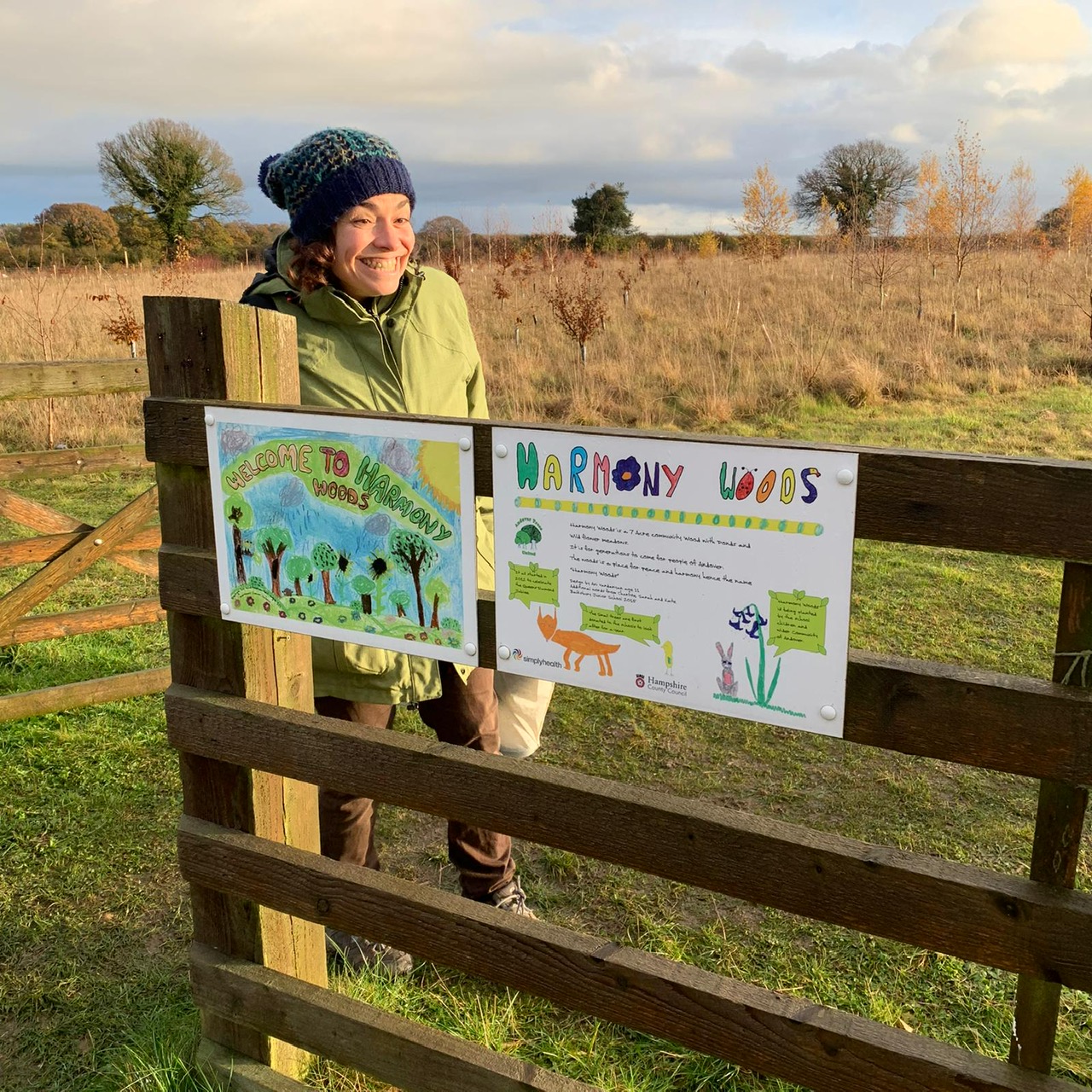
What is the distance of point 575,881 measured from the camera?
3.44m

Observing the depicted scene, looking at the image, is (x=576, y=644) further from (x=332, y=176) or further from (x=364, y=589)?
(x=332, y=176)

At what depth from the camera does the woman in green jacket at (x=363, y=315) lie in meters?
2.53

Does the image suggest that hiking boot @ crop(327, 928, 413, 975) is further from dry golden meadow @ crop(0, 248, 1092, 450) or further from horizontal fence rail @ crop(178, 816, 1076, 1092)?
dry golden meadow @ crop(0, 248, 1092, 450)

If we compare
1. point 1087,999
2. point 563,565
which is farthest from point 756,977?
point 563,565

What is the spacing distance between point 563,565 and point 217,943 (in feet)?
4.78

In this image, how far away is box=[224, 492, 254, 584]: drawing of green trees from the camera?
2.18m

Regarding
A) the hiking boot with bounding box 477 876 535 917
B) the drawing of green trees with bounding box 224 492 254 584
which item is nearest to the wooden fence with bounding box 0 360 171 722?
the hiking boot with bounding box 477 876 535 917

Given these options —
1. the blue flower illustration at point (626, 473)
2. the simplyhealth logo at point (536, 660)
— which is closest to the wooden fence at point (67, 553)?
the simplyhealth logo at point (536, 660)

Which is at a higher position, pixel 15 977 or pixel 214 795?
pixel 214 795

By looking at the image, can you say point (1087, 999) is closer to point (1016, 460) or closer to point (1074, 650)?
point (1074, 650)

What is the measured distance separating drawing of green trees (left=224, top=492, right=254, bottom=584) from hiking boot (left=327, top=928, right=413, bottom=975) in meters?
1.25

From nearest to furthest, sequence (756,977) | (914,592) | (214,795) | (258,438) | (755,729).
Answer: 1. (258,438)
2. (214,795)
3. (756,977)
4. (755,729)
5. (914,592)

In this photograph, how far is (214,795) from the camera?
7.82 feet

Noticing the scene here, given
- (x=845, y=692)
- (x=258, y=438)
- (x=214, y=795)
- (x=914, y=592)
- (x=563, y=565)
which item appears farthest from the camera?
(x=914, y=592)
